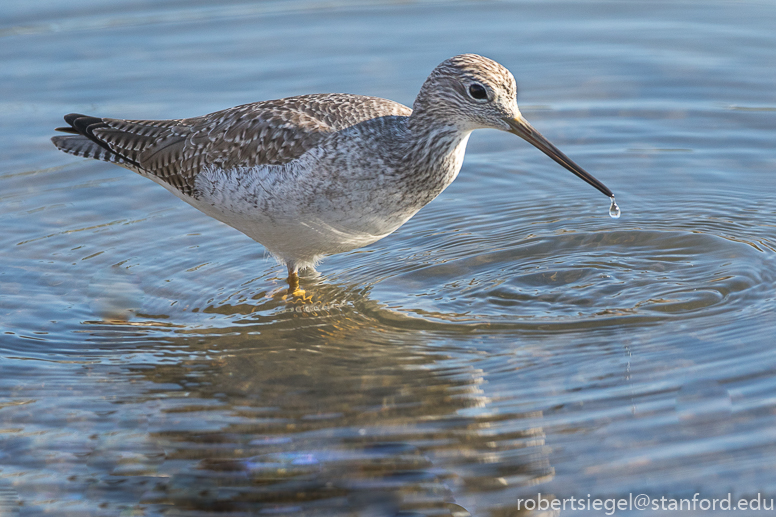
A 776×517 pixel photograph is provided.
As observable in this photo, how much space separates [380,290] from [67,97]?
650cm

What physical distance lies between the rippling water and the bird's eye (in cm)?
180

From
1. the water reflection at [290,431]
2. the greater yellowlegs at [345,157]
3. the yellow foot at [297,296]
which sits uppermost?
the greater yellowlegs at [345,157]

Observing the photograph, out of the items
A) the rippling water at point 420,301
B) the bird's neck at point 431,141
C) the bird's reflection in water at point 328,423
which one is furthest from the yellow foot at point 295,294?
the bird's neck at point 431,141

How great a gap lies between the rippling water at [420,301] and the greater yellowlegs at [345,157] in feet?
3.14

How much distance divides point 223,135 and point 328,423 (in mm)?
3115

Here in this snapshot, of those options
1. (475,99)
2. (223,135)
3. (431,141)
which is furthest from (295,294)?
(475,99)

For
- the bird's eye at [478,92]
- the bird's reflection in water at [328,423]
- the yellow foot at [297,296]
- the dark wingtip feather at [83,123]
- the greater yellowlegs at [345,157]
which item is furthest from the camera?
the dark wingtip feather at [83,123]

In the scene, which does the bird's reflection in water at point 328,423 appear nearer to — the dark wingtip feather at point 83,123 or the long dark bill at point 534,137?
the long dark bill at point 534,137

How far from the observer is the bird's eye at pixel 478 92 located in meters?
7.11

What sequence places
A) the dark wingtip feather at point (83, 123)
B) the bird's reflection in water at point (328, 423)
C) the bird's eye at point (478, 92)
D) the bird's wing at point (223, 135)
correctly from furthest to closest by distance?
the dark wingtip feather at point (83, 123)
the bird's wing at point (223, 135)
the bird's eye at point (478, 92)
the bird's reflection in water at point (328, 423)

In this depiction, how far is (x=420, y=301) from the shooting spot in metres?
7.99

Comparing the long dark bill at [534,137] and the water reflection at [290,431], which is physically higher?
the long dark bill at [534,137]

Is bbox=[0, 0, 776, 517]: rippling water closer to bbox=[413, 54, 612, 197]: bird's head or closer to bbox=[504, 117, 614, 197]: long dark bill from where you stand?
bbox=[504, 117, 614, 197]: long dark bill

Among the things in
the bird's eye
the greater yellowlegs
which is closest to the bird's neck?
the greater yellowlegs
